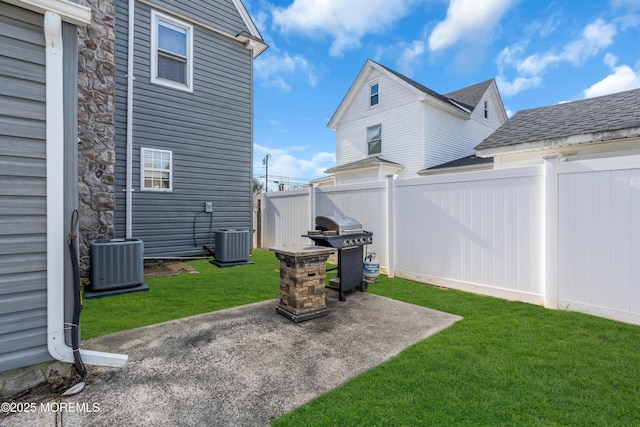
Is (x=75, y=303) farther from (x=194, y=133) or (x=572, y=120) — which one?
(x=572, y=120)

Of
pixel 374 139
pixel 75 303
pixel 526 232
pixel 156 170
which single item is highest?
pixel 374 139

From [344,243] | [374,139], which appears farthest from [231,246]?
[374,139]

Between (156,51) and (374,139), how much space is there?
8.94m

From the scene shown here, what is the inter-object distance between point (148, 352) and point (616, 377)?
398cm

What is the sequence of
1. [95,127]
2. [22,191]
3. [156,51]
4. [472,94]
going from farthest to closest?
[472,94]
[156,51]
[95,127]
[22,191]

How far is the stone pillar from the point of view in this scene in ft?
11.5

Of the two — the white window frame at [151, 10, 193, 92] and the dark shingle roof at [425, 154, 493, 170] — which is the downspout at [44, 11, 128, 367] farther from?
the dark shingle roof at [425, 154, 493, 170]

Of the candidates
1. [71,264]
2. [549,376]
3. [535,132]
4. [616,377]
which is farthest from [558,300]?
[71,264]

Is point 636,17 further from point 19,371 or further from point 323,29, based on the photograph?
point 19,371

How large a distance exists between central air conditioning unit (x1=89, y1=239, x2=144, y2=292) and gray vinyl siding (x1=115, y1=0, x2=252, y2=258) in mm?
2174

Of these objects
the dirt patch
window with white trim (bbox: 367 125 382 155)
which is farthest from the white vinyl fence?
window with white trim (bbox: 367 125 382 155)

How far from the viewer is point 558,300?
3859 millimetres

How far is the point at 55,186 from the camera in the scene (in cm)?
221

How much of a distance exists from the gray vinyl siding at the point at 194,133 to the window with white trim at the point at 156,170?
10 cm
